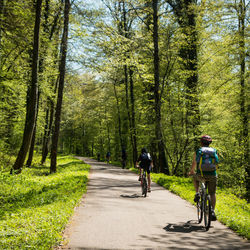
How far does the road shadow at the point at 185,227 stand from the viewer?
591 centimetres

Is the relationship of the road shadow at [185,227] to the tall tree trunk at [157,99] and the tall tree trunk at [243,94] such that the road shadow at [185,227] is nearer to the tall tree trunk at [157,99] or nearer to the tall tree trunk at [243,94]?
the tall tree trunk at [243,94]

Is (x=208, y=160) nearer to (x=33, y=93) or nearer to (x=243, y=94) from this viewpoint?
(x=33, y=93)

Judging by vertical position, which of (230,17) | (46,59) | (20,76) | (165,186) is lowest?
(165,186)

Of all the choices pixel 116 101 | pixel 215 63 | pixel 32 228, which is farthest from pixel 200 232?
pixel 116 101

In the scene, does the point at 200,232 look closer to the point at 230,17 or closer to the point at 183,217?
the point at 183,217

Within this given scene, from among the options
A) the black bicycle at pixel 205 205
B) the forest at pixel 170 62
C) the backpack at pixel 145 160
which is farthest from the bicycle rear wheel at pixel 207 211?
the forest at pixel 170 62

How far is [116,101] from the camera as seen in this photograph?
38656 mm

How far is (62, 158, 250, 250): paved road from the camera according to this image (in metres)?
4.90

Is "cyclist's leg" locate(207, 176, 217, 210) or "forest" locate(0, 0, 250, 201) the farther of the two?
"forest" locate(0, 0, 250, 201)

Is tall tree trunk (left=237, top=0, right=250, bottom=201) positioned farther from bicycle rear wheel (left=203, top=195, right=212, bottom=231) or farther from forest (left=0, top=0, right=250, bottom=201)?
bicycle rear wheel (left=203, top=195, right=212, bottom=231)

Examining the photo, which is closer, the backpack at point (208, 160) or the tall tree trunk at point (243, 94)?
the backpack at point (208, 160)

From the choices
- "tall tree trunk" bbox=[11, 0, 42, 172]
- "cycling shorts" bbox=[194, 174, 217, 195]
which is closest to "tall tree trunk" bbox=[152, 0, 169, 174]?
"tall tree trunk" bbox=[11, 0, 42, 172]

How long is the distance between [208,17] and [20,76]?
38.5ft

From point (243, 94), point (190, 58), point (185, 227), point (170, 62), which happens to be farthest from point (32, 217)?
point (170, 62)
